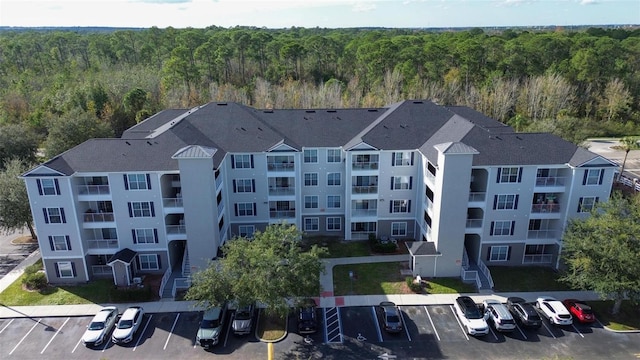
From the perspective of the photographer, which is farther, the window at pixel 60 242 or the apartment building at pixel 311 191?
the window at pixel 60 242

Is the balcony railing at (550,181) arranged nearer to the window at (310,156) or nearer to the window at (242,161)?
the window at (310,156)

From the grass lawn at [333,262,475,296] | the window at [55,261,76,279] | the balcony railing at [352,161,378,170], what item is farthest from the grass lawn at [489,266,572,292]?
the window at [55,261,76,279]

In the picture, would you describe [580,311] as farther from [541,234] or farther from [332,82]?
[332,82]

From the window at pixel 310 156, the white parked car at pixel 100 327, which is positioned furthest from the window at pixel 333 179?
the white parked car at pixel 100 327

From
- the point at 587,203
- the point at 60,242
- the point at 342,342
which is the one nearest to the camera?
the point at 342,342

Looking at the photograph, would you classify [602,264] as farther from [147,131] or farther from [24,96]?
[24,96]

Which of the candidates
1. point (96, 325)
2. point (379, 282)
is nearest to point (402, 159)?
point (379, 282)
